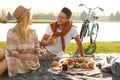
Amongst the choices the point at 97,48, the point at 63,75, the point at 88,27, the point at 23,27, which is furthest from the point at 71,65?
the point at 88,27

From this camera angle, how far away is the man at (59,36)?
5.56 m

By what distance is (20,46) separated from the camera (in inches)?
191

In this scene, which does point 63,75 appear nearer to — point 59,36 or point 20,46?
point 20,46

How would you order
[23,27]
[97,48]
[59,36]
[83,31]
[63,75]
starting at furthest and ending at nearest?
[97,48], [83,31], [59,36], [23,27], [63,75]

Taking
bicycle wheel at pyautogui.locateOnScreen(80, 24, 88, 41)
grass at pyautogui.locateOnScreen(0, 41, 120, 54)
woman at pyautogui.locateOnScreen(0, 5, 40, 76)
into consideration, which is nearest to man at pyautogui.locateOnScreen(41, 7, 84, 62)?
woman at pyautogui.locateOnScreen(0, 5, 40, 76)

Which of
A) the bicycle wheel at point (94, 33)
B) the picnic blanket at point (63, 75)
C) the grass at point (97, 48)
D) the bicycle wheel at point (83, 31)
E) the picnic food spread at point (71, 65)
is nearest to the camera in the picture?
the picnic blanket at point (63, 75)

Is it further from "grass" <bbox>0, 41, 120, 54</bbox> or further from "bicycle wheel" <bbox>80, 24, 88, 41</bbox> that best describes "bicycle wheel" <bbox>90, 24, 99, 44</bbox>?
"bicycle wheel" <bbox>80, 24, 88, 41</bbox>

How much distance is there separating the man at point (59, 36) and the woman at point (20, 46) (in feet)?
2.36

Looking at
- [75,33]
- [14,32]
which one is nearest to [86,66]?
[75,33]

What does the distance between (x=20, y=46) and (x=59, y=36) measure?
102cm

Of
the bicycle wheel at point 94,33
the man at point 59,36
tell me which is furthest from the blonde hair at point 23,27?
the bicycle wheel at point 94,33

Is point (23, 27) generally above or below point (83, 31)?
above

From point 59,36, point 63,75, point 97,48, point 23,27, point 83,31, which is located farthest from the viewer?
point 97,48

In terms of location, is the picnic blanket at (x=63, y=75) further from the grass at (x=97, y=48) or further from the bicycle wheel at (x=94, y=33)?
the bicycle wheel at (x=94, y=33)
